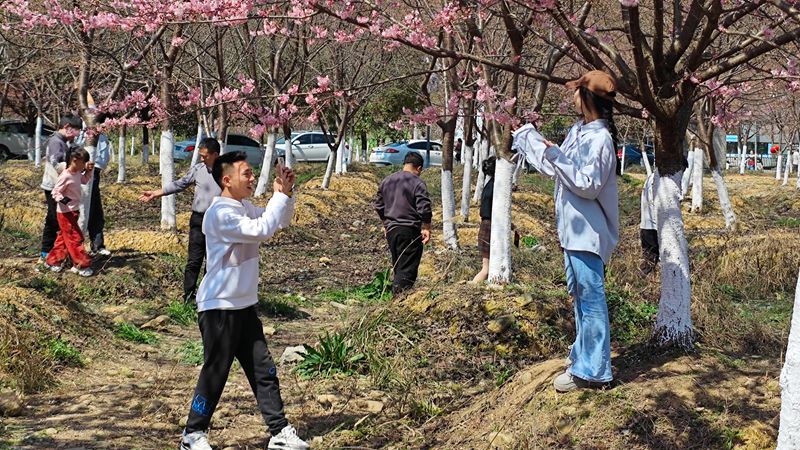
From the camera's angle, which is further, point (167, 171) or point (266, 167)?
point (266, 167)

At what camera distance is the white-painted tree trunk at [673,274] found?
5.33 meters

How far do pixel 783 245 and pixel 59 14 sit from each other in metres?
8.06

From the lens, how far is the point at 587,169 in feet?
14.9

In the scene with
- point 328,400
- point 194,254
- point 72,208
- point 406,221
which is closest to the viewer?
point 328,400

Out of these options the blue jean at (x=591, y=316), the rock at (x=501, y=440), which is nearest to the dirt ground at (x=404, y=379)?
the rock at (x=501, y=440)

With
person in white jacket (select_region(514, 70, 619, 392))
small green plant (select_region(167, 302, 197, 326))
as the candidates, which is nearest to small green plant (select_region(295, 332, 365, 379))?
person in white jacket (select_region(514, 70, 619, 392))

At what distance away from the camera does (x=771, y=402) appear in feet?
15.0

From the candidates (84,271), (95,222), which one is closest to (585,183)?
(84,271)

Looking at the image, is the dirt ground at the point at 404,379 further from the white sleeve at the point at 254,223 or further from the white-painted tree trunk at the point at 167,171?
the white-painted tree trunk at the point at 167,171

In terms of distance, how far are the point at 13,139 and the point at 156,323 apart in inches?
1226

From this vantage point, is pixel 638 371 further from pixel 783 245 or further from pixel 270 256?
pixel 270 256

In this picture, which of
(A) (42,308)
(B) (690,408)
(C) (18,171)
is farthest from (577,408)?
(C) (18,171)

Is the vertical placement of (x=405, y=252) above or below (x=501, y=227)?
below

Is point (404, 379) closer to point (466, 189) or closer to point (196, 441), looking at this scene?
point (196, 441)
